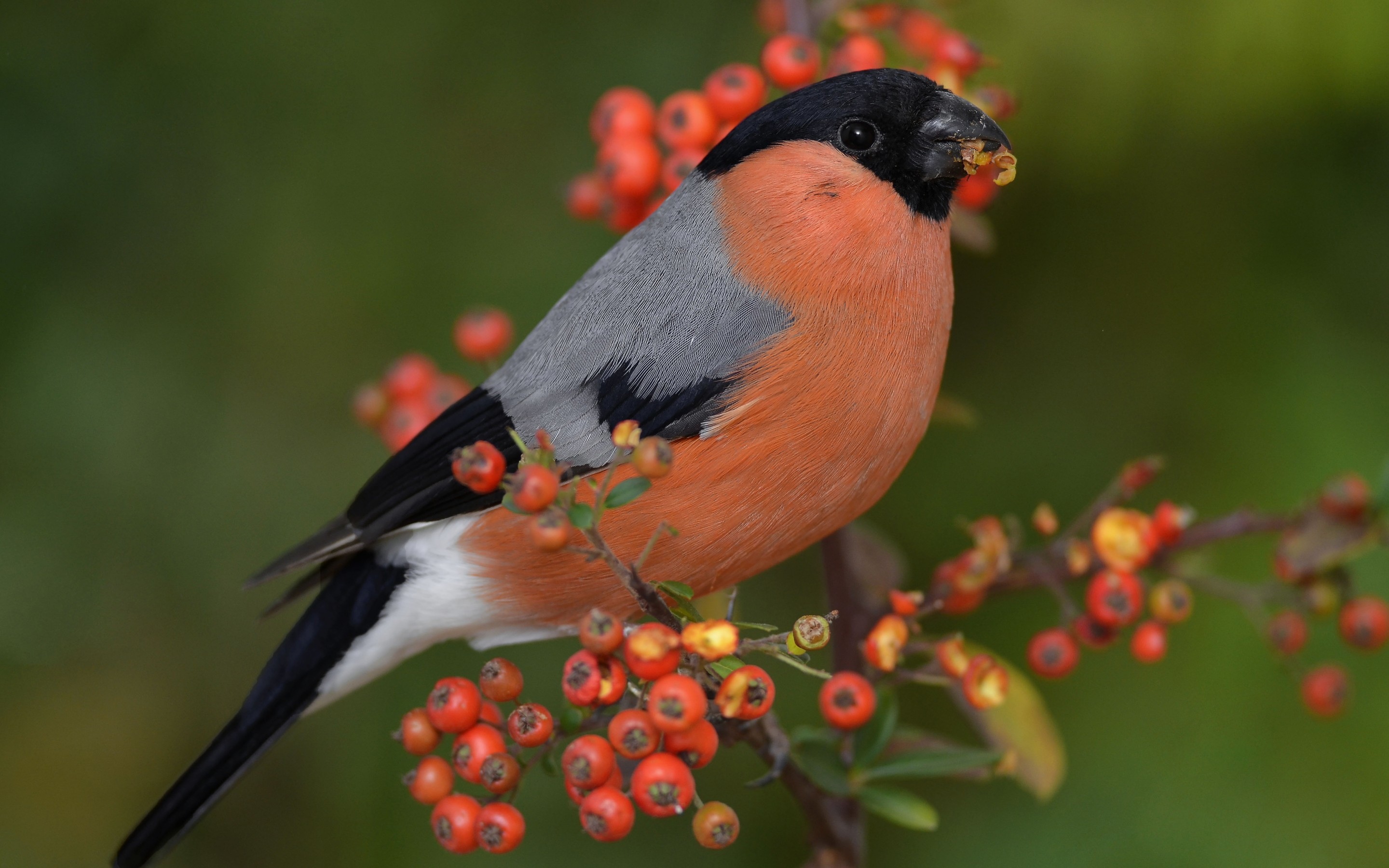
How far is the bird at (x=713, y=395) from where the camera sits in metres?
1.62

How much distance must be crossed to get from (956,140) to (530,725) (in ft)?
3.22

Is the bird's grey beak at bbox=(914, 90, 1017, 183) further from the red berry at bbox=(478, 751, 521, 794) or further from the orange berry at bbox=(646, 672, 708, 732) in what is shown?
the red berry at bbox=(478, 751, 521, 794)

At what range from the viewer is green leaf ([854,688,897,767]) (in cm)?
162

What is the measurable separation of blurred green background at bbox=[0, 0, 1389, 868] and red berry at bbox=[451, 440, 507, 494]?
1.29 metres

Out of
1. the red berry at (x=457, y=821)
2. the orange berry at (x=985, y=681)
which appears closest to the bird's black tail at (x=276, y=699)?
the red berry at (x=457, y=821)

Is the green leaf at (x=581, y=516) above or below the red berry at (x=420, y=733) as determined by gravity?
above

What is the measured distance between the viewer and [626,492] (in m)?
1.16

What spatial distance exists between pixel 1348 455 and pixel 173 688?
2395mm

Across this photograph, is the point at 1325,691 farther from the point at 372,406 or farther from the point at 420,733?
the point at 372,406

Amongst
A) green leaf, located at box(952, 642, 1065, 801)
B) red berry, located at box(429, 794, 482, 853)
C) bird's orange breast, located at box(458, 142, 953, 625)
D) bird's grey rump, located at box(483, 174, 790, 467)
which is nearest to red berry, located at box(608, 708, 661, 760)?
red berry, located at box(429, 794, 482, 853)

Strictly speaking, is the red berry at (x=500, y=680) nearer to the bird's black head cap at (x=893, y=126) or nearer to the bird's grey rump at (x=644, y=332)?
the bird's grey rump at (x=644, y=332)

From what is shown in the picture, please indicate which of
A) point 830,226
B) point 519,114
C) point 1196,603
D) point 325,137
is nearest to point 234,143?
point 325,137

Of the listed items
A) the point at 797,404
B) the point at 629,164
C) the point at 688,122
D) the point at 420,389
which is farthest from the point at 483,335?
the point at 797,404

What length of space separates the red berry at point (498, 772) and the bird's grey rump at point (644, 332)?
1.49 ft
